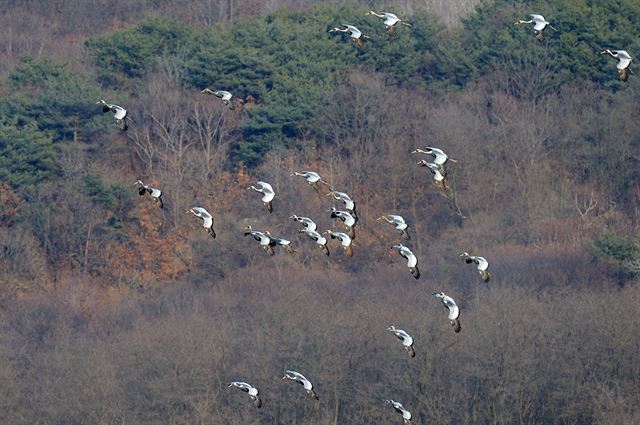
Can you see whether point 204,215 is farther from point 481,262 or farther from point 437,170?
point 481,262

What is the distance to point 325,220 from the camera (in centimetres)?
6894

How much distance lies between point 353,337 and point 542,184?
18.4m

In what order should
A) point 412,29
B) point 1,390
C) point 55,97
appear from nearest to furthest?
1. point 1,390
2. point 55,97
3. point 412,29

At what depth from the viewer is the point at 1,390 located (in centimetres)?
5569

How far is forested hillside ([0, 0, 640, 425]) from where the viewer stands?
54031 millimetres

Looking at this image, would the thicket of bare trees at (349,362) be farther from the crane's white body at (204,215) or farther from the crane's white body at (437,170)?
the crane's white body at (204,215)

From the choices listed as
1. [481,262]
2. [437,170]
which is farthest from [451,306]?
[437,170]

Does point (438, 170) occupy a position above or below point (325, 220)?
above

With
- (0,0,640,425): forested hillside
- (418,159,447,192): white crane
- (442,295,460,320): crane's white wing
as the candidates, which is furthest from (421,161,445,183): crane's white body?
(0,0,640,425): forested hillside

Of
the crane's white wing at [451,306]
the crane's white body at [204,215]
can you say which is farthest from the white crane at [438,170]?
the crane's white body at [204,215]

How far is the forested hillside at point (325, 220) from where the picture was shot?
54.0 metres

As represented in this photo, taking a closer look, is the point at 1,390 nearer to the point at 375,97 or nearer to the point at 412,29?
the point at 375,97

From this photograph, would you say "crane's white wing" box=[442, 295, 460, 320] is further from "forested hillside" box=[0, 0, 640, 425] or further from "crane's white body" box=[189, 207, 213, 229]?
"forested hillside" box=[0, 0, 640, 425]

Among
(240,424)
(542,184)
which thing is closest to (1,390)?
(240,424)
